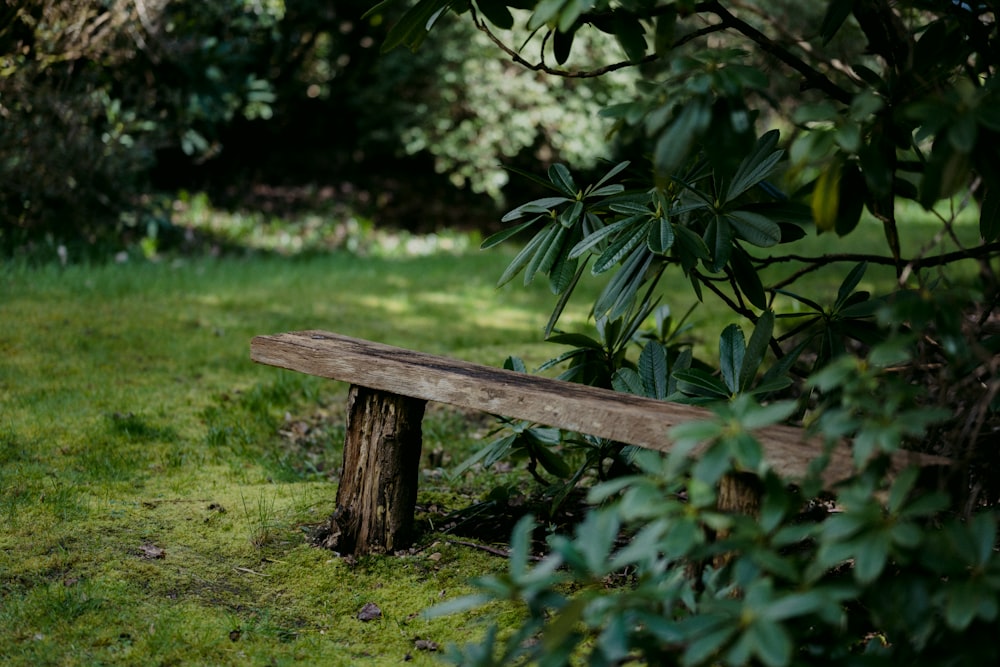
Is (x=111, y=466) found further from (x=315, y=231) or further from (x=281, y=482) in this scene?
(x=315, y=231)

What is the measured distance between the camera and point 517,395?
92.6 inches

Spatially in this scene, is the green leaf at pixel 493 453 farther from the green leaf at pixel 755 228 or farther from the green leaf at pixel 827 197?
the green leaf at pixel 827 197

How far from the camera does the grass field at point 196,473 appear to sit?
2.39 metres

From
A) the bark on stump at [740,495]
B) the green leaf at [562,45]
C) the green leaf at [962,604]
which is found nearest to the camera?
the green leaf at [962,604]

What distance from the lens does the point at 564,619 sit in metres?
1.52

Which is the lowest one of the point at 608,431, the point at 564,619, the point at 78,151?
the point at 564,619

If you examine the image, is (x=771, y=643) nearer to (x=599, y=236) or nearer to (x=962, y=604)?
(x=962, y=604)

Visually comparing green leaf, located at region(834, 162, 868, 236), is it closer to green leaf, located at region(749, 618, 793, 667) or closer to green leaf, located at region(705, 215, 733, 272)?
green leaf, located at region(705, 215, 733, 272)

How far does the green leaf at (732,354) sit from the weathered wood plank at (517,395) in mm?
262

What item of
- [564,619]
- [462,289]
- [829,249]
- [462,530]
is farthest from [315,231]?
[564,619]

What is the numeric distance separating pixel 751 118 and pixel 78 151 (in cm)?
602

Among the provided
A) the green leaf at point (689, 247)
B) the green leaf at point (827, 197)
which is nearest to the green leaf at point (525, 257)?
the green leaf at point (689, 247)

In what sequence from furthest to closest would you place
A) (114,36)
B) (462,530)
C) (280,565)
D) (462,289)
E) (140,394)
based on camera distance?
1. (462,289)
2. (114,36)
3. (140,394)
4. (462,530)
5. (280,565)

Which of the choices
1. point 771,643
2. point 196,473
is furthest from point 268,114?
point 771,643
